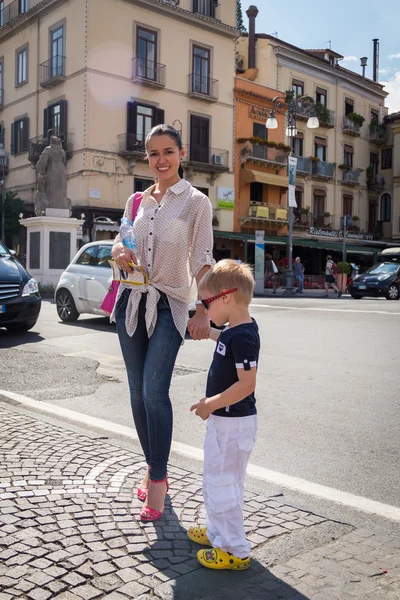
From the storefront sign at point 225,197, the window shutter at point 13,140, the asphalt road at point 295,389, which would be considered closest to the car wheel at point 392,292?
the asphalt road at point 295,389

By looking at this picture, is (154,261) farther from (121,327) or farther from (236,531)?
(236,531)

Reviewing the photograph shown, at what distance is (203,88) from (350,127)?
14132 millimetres

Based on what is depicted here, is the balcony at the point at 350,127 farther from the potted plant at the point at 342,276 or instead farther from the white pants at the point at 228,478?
the white pants at the point at 228,478

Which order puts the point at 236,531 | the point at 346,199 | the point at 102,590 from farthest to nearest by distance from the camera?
the point at 346,199
the point at 236,531
the point at 102,590

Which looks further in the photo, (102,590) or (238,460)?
(238,460)

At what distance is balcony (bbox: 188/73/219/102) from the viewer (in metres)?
32.3

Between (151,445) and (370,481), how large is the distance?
1450 mm

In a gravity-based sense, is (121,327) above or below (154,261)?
below

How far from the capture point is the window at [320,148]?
41406 mm

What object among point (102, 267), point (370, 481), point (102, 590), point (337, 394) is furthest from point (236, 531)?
point (102, 267)

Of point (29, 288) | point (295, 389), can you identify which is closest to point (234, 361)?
point (295, 389)

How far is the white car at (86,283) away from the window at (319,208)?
100 feet

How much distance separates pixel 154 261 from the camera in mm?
3232

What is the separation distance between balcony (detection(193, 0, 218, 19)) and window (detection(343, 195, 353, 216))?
52.1 feet
